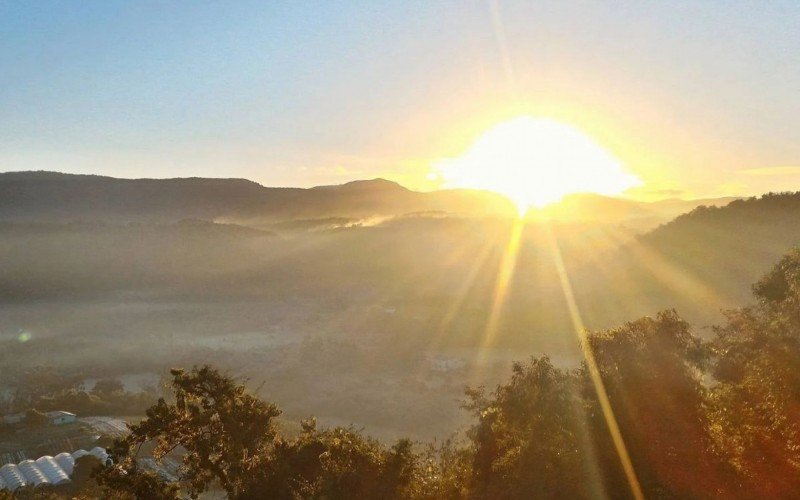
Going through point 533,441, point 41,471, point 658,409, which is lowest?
point 41,471

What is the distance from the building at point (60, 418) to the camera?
4388 cm

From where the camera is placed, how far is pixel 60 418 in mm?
44312

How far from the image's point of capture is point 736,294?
56.0 meters

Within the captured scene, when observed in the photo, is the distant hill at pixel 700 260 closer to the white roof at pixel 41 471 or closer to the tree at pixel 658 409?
the tree at pixel 658 409

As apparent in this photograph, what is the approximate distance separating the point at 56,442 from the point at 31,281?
9294cm

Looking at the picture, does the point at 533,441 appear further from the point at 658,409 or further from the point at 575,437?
the point at 658,409

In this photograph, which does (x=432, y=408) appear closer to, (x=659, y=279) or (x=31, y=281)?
(x=659, y=279)

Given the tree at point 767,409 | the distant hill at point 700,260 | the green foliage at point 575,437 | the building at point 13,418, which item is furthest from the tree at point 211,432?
the distant hill at point 700,260

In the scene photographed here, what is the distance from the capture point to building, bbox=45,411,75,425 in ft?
144

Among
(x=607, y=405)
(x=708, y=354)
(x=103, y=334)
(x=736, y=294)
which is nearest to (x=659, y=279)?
(x=736, y=294)

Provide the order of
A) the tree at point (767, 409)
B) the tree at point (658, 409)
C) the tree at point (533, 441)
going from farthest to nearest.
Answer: the tree at point (533, 441), the tree at point (658, 409), the tree at point (767, 409)

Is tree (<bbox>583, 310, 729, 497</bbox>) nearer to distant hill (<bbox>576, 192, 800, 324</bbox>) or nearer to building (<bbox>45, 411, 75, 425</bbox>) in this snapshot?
distant hill (<bbox>576, 192, 800, 324</bbox>)

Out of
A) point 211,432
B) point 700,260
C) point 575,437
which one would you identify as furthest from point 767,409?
point 700,260

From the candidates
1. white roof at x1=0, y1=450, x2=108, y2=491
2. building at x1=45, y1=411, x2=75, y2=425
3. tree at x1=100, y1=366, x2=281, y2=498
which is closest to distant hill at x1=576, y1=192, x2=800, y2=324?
tree at x1=100, y1=366, x2=281, y2=498
